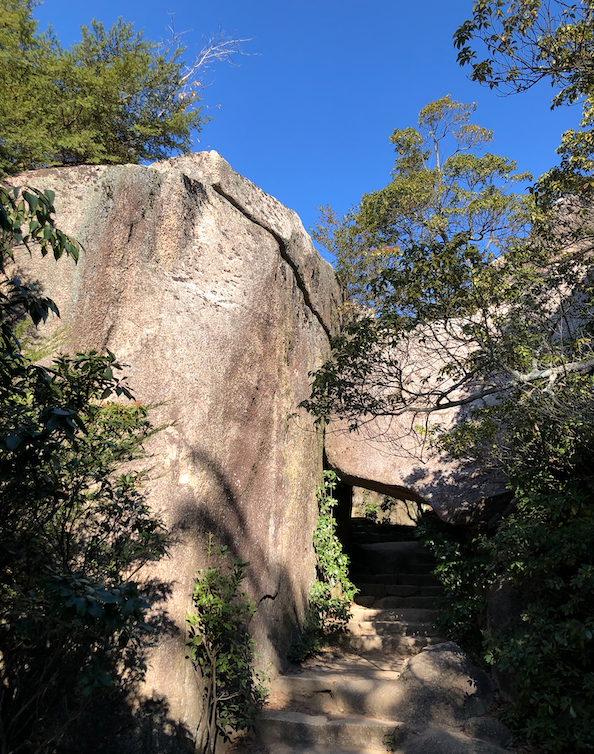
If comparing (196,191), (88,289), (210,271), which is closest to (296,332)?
(210,271)

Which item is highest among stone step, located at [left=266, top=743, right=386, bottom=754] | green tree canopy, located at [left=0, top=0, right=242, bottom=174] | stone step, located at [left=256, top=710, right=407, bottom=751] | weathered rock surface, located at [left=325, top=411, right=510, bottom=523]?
green tree canopy, located at [left=0, top=0, right=242, bottom=174]

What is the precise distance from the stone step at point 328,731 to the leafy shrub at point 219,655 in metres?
0.18

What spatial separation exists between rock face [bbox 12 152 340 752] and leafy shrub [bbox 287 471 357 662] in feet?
0.98

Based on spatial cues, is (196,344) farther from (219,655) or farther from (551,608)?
(551,608)

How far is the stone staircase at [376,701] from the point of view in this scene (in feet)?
14.9

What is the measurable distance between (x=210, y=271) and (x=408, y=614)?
5.36 meters

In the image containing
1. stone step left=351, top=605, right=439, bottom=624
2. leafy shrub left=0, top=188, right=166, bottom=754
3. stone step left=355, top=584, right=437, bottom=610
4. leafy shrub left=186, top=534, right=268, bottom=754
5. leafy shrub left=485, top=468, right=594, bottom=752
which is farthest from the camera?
stone step left=355, top=584, right=437, bottom=610

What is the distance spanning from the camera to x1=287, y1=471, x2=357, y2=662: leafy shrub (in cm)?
673

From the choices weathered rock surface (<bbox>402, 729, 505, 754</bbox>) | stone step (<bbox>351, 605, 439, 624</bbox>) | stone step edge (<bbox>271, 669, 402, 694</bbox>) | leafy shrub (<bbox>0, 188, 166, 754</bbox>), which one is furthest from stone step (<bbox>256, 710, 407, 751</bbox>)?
stone step (<bbox>351, 605, 439, 624</bbox>)

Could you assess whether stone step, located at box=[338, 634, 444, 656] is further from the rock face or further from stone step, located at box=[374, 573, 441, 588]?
stone step, located at box=[374, 573, 441, 588]

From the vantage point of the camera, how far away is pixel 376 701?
16.5 ft

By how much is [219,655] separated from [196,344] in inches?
114

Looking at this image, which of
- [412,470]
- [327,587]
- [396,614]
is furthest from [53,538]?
[396,614]

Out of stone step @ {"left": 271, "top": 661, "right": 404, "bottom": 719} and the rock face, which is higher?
the rock face
